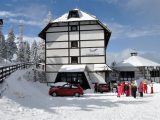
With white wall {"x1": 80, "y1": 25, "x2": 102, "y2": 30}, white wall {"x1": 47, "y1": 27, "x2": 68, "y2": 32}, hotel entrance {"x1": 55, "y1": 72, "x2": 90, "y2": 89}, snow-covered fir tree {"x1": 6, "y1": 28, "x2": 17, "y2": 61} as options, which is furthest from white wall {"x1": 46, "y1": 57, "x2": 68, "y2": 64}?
snow-covered fir tree {"x1": 6, "y1": 28, "x2": 17, "y2": 61}

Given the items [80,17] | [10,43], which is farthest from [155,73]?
[10,43]

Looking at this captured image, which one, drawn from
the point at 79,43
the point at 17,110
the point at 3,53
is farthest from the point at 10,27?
the point at 17,110

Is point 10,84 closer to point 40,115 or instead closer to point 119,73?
point 40,115

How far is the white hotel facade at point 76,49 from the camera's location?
39.9 metres

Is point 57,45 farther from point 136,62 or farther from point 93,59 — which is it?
point 136,62

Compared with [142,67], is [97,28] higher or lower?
higher

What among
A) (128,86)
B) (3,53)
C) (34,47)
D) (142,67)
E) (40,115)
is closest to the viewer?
(40,115)

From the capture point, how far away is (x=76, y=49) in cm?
4134

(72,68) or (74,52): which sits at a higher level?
(74,52)

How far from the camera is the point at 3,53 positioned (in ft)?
270

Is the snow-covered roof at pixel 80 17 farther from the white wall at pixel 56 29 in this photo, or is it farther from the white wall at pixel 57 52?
the white wall at pixel 57 52

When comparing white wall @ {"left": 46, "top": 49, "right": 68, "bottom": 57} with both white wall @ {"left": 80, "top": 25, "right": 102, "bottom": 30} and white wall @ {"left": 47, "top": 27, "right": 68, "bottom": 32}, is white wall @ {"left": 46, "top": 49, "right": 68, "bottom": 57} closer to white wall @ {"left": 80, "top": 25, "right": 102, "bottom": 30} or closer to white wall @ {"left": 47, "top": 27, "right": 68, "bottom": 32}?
white wall @ {"left": 47, "top": 27, "right": 68, "bottom": 32}

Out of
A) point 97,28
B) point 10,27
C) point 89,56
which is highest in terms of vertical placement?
point 10,27

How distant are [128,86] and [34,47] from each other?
75.8 m
